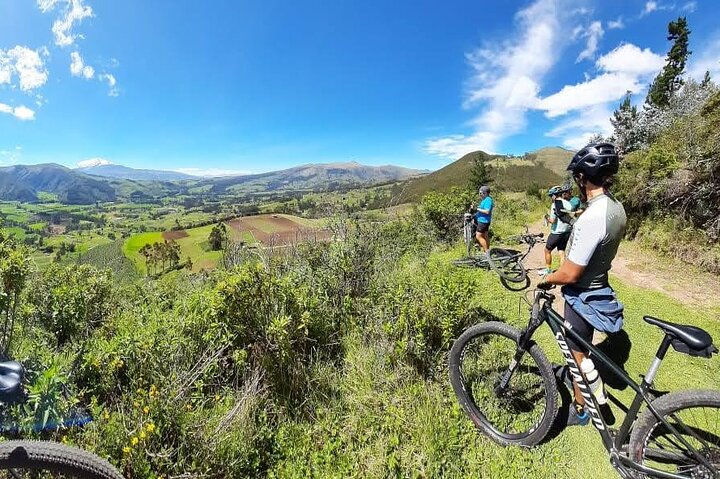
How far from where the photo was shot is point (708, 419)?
2.07 m

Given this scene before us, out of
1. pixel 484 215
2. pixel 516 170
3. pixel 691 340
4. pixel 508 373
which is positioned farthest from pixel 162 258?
pixel 516 170

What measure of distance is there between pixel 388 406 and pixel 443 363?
908 mm

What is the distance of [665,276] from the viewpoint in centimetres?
703

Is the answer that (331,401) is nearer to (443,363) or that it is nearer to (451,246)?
(443,363)

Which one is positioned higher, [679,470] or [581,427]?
[679,470]

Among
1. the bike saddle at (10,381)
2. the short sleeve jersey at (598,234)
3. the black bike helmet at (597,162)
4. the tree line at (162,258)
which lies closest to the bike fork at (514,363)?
the short sleeve jersey at (598,234)

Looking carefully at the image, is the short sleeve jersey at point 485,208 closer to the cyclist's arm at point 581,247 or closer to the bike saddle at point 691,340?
the cyclist's arm at point 581,247

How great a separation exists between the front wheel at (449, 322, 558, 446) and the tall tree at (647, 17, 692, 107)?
41.8 metres

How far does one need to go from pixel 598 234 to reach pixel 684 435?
1.42 m

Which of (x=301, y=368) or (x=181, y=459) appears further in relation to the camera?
(x=301, y=368)

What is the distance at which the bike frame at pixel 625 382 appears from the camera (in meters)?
2.18

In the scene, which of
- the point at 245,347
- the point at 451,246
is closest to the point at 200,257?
the point at 451,246

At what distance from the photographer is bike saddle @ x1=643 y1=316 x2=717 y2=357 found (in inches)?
78.0

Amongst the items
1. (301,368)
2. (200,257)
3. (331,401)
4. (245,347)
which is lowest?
(200,257)
